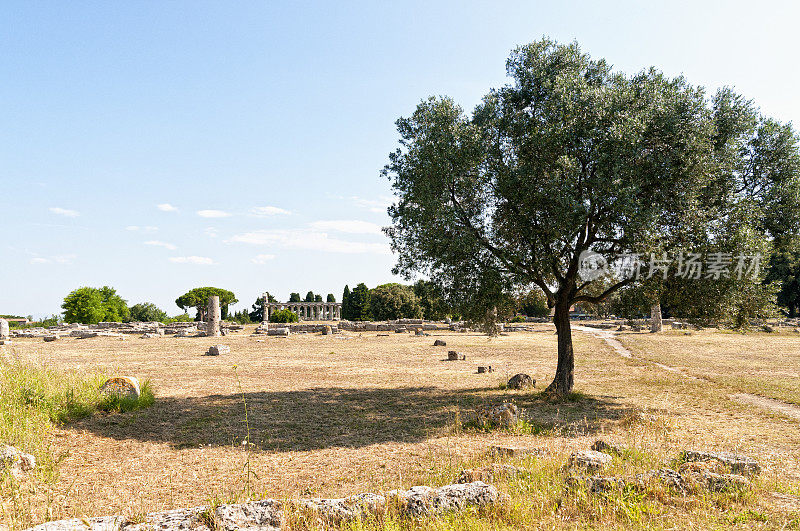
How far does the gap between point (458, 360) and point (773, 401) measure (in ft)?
52.3

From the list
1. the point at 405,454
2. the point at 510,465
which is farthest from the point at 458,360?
the point at 510,465

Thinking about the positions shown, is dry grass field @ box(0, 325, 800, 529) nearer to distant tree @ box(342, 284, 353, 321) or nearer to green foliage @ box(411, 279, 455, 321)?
green foliage @ box(411, 279, 455, 321)

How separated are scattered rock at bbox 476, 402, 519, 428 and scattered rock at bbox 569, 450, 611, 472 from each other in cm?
404

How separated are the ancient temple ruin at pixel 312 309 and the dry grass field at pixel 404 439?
7199 cm

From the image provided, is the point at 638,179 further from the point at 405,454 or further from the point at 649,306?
the point at 405,454

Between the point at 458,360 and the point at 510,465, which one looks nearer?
the point at 510,465

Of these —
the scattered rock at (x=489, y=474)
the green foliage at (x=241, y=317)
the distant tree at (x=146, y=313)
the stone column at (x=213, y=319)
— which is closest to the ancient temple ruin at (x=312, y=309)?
the green foliage at (x=241, y=317)

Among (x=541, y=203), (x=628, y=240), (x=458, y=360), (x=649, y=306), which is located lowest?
(x=458, y=360)

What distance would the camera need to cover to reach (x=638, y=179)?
13531 mm

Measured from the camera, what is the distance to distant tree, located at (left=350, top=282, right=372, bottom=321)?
78688 millimetres

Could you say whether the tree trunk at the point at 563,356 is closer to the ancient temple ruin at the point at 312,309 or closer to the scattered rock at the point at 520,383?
the scattered rock at the point at 520,383

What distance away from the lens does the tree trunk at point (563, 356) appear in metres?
16.9

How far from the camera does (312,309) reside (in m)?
98.0

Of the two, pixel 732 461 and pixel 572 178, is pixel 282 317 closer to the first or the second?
pixel 572 178
